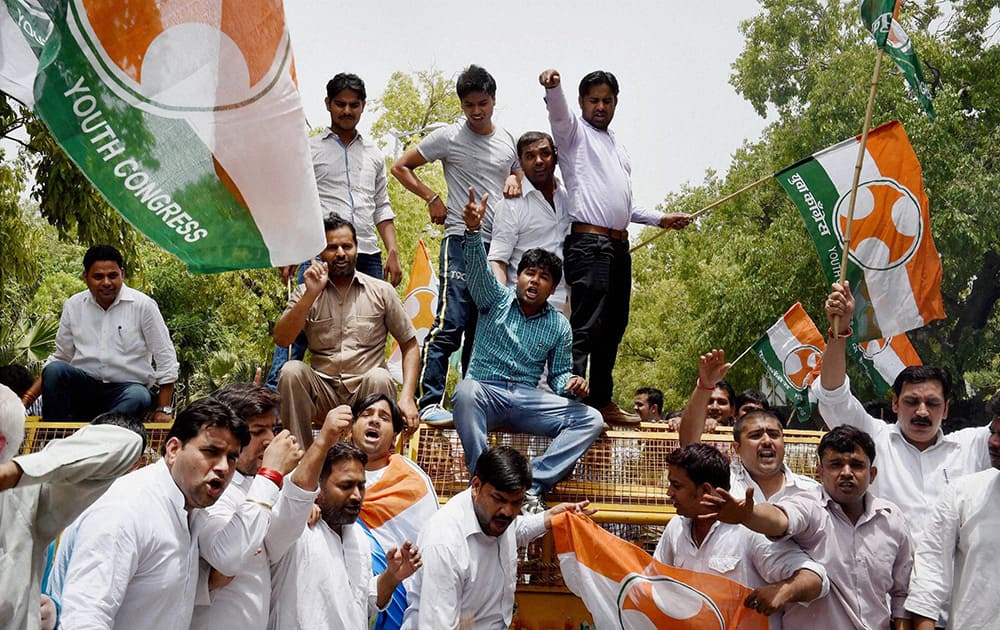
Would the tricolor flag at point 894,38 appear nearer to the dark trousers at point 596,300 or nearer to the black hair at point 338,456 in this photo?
the dark trousers at point 596,300

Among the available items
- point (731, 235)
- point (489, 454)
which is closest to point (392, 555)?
point (489, 454)

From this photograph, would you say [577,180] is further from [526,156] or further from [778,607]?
[778,607]

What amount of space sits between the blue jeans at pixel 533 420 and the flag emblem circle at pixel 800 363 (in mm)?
5431

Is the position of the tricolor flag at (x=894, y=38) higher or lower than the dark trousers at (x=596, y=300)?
higher

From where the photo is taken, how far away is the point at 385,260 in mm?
9172

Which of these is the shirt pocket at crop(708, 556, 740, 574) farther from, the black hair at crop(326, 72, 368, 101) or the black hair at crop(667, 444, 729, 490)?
the black hair at crop(326, 72, 368, 101)

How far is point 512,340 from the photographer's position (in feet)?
23.5

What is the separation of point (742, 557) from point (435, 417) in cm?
273

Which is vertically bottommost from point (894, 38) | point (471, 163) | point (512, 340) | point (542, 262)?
point (512, 340)

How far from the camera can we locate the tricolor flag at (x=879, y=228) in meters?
8.60

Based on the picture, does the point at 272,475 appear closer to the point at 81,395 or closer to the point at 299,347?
the point at 299,347

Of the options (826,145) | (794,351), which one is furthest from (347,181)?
(826,145)

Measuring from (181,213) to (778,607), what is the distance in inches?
129

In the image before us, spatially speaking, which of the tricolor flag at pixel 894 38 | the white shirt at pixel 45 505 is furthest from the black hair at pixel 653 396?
the white shirt at pixel 45 505
